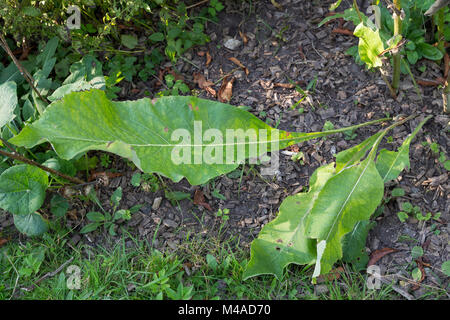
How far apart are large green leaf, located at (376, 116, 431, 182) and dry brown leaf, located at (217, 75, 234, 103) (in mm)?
882

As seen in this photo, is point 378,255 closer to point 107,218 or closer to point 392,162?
point 392,162

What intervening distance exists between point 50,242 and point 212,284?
0.83 meters

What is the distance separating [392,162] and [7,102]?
1831mm

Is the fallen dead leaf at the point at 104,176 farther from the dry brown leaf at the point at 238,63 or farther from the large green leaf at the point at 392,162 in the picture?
the large green leaf at the point at 392,162

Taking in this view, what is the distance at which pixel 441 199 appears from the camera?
212 centimetres

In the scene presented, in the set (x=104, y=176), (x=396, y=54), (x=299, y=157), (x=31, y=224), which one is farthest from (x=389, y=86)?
(x=31, y=224)

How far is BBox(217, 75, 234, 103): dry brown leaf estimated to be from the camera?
2488 millimetres

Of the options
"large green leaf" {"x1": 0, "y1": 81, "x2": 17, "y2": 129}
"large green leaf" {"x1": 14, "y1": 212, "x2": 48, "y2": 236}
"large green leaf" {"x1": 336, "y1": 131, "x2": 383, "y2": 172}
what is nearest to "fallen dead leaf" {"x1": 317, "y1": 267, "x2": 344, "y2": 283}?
"large green leaf" {"x1": 336, "y1": 131, "x2": 383, "y2": 172}

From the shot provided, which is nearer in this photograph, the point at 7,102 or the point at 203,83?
the point at 7,102

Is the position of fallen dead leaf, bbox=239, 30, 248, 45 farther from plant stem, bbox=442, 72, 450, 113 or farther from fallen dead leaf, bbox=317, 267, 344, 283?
fallen dead leaf, bbox=317, 267, 344, 283

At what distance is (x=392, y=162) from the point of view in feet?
6.59
